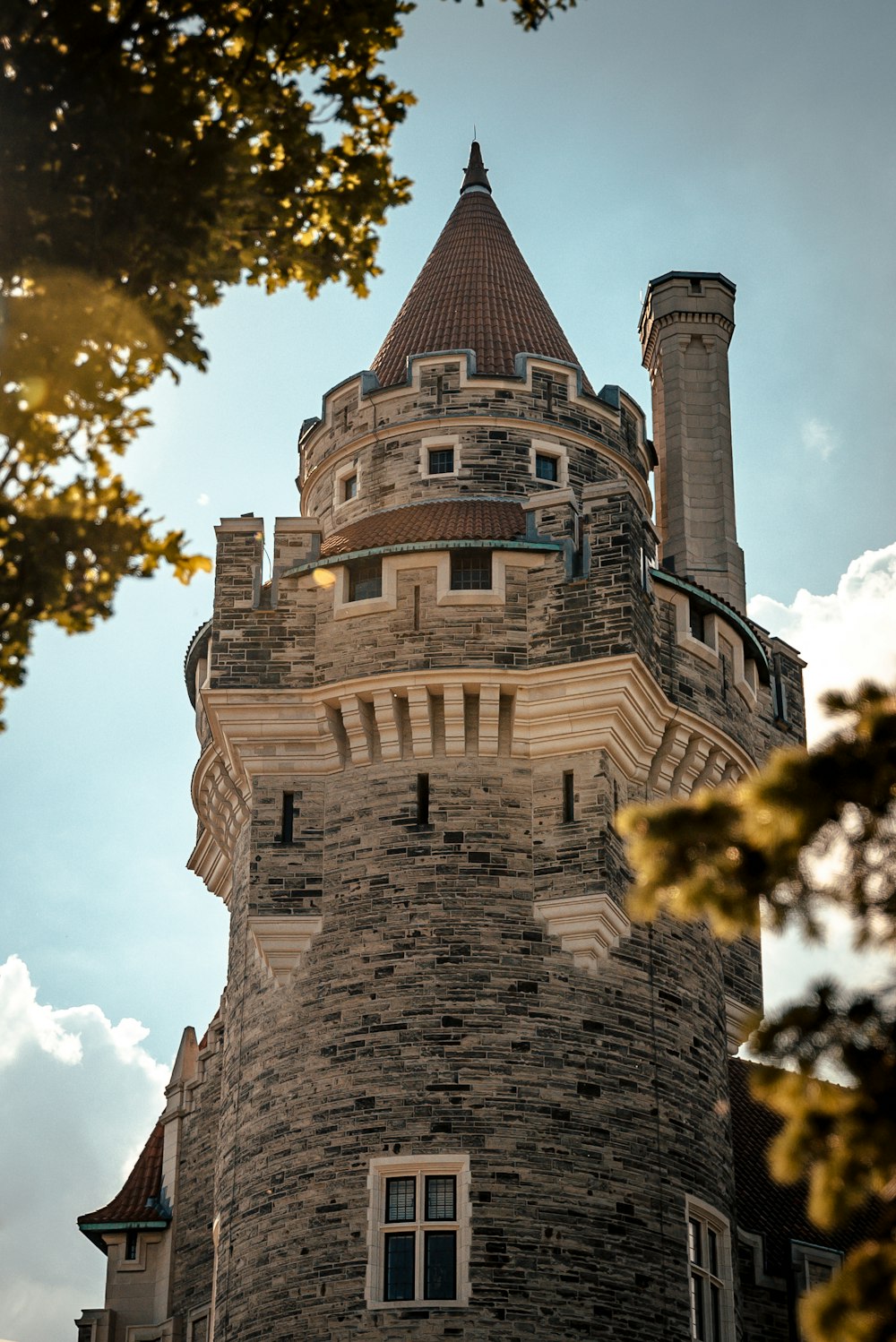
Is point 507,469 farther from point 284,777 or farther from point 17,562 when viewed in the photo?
point 17,562

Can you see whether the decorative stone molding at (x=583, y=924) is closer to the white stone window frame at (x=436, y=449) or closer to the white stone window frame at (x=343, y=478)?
the white stone window frame at (x=436, y=449)

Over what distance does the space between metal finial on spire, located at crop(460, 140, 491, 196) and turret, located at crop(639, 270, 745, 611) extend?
9.65 ft

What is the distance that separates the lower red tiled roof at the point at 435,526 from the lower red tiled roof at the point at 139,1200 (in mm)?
9202

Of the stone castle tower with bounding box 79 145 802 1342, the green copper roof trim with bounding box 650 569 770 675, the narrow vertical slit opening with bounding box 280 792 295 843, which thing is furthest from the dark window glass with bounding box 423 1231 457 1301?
the green copper roof trim with bounding box 650 569 770 675

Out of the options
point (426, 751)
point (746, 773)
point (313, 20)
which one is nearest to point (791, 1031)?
point (313, 20)

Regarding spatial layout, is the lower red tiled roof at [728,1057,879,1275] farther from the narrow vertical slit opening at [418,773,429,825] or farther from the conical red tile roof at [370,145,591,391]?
the conical red tile roof at [370,145,591,391]

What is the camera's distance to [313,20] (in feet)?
43.6

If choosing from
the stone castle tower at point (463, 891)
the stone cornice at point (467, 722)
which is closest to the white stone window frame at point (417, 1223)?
the stone castle tower at point (463, 891)

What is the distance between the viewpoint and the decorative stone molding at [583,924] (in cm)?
2244

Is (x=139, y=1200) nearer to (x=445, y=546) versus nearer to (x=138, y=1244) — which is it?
(x=138, y=1244)

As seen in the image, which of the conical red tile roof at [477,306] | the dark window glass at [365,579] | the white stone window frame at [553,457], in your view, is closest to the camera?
the dark window glass at [365,579]

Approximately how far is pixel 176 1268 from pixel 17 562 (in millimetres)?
17269

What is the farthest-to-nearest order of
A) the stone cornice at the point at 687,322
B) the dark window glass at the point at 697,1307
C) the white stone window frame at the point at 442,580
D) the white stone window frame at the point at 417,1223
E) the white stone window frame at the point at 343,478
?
the stone cornice at the point at 687,322
the white stone window frame at the point at 343,478
the white stone window frame at the point at 442,580
the dark window glass at the point at 697,1307
the white stone window frame at the point at 417,1223

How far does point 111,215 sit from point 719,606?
13990mm
